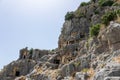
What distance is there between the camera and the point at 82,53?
6209 cm

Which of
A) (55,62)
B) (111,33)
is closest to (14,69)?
(55,62)

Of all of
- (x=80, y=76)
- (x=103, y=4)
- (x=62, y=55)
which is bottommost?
(x=80, y=76)

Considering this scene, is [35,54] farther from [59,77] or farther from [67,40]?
[59,77]

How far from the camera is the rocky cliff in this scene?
146 feet

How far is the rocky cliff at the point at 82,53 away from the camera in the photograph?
146 ft

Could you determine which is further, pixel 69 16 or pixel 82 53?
pixel 69 16

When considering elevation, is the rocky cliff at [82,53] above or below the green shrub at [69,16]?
below

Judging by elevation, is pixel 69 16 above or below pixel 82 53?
above

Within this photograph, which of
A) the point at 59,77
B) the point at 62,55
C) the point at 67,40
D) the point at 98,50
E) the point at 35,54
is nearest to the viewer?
the point at 98,50

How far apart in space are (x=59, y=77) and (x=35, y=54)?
33.0 m

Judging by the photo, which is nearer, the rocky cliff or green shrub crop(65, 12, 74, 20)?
the rocky cliff

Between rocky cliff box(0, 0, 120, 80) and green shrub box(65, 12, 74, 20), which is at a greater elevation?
→ green shrub box(65, 12, 74, 20)

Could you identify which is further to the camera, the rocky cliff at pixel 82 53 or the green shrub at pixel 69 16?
the green shrub at pixel 69 16

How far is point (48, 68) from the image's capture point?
68250 mm
